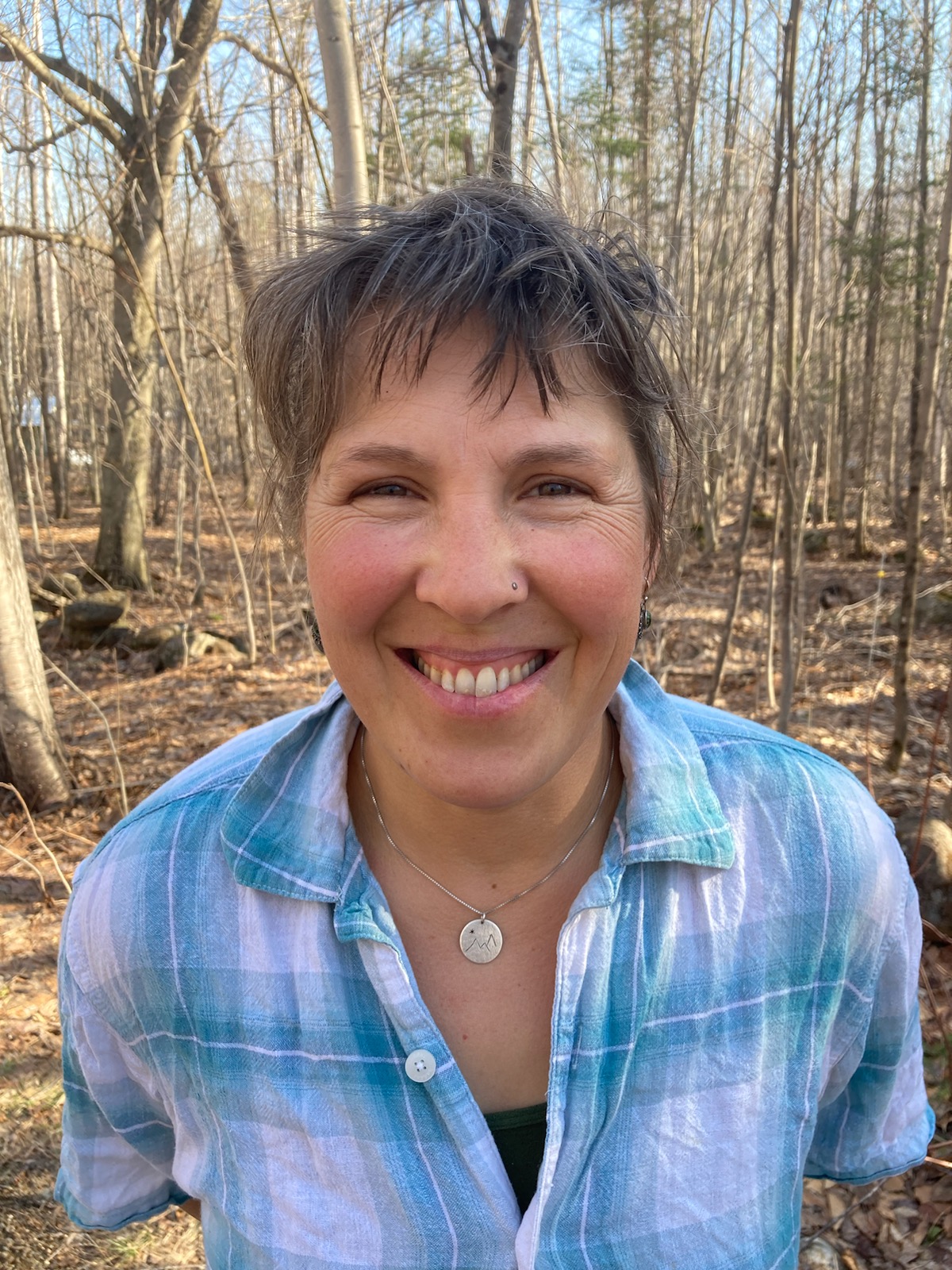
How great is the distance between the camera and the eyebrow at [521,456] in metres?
1.05

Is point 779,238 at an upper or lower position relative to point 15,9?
lower

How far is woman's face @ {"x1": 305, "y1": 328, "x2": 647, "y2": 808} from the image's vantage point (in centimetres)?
104

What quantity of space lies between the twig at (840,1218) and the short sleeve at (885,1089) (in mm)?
1407

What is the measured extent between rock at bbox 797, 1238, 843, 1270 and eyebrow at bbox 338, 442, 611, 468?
2662 millimetres

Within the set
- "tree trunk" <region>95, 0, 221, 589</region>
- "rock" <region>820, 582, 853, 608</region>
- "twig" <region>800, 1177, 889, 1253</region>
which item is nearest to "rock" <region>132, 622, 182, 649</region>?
"tree trunk" <region>95, 0, 221, 589</region>

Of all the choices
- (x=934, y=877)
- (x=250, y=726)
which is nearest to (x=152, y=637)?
(x=250, y=726)

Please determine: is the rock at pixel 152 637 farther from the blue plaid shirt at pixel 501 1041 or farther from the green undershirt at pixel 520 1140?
the green undershirt at pixel 520 1140

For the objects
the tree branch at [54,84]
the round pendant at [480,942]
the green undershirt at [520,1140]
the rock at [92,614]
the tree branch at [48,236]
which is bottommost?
the rock at [92,614]

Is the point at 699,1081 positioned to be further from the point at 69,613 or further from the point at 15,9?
the point at 69,613

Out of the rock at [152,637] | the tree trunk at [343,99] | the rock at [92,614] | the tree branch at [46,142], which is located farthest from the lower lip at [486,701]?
the rock at [92,614]

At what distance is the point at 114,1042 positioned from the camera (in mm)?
1261

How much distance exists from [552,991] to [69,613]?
9.25 m

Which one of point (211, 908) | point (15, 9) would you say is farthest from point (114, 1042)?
point (15, 9)

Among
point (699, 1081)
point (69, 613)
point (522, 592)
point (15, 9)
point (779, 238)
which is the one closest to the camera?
point (522, 592)
